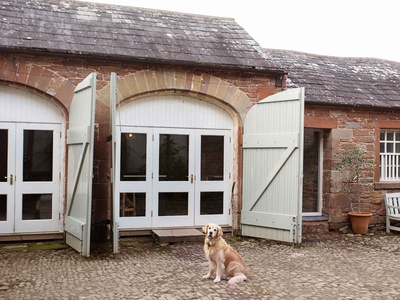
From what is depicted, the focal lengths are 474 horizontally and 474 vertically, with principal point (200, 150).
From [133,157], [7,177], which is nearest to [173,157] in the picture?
[133,157]

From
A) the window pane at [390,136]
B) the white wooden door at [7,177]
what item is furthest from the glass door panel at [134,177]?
the window pane at [390,136]

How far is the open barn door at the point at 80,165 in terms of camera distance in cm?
754

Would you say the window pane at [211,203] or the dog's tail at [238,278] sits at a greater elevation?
the window pane at [211,203]

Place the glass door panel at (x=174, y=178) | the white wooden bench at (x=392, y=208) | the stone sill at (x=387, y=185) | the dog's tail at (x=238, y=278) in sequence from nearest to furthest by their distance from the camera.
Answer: the dog's tail at (x=238, y=278)
the glass door panel at (x=174, y=178)
the white wooden bench at (x=392, y=208)
the stone sill at (x=387, y=185)

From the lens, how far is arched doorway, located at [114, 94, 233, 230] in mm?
9195

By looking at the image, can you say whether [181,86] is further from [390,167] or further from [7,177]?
[390,167]

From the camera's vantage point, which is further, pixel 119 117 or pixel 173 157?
pixel 173 157

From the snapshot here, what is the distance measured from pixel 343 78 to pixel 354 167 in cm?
265

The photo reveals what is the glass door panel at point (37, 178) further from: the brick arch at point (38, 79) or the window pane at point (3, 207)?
the brick arch at point (38, 79)

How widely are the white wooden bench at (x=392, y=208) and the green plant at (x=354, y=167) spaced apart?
0.70 metres

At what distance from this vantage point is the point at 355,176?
10.8 meters

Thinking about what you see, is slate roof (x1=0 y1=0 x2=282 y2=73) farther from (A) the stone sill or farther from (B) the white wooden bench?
(B) the white wooden bench

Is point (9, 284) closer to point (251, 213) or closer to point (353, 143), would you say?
point (251, 213)

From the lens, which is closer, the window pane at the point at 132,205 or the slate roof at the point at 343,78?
the window pane at the point at 132,205
